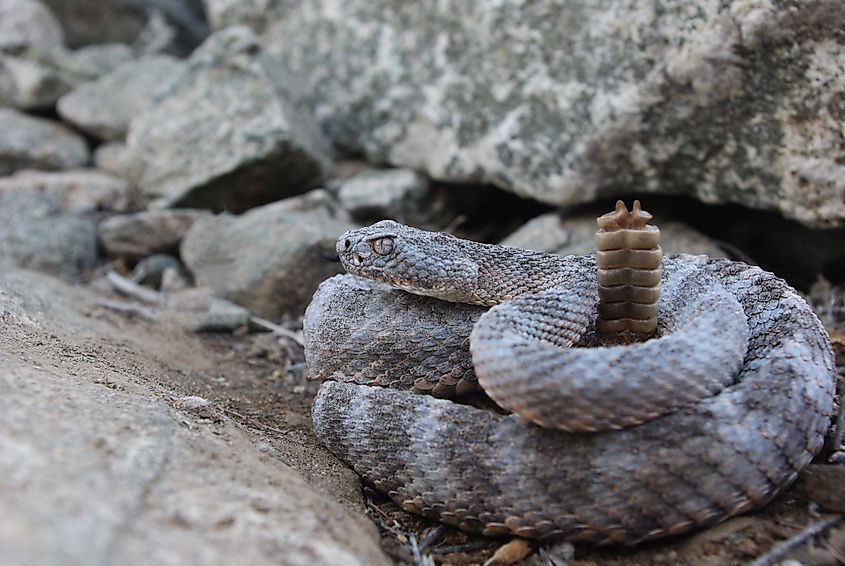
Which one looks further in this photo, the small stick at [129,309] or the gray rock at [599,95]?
the small stick at [129,309]

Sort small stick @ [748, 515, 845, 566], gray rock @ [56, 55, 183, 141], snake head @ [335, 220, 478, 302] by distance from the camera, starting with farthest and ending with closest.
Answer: gray rock @ [56, 55, 183, 141] → snake head @ [335, 220, 478, 302] → small stick @ [748, 515, 845, 566]

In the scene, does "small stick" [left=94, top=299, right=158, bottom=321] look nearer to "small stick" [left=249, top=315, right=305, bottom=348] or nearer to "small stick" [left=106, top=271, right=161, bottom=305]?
"small stick" [left=106, top=271, right=161, bottom=305]

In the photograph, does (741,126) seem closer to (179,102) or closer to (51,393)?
(51,393)

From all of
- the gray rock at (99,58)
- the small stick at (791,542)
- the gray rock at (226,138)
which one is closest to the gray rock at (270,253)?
the gray rock at (226,138)

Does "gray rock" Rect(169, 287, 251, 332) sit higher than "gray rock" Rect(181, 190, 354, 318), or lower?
lower

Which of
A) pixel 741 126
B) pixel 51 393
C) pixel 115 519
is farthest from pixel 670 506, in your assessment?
pixel 741 126

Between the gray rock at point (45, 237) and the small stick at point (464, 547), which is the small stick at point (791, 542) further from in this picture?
the gray rock at point (45, 237)

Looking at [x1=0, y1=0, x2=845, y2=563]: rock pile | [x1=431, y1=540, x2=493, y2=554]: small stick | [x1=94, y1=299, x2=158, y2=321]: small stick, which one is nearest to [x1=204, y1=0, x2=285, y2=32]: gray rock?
[x1=0, y1=0, x2=845, y2=563]: rock pile
